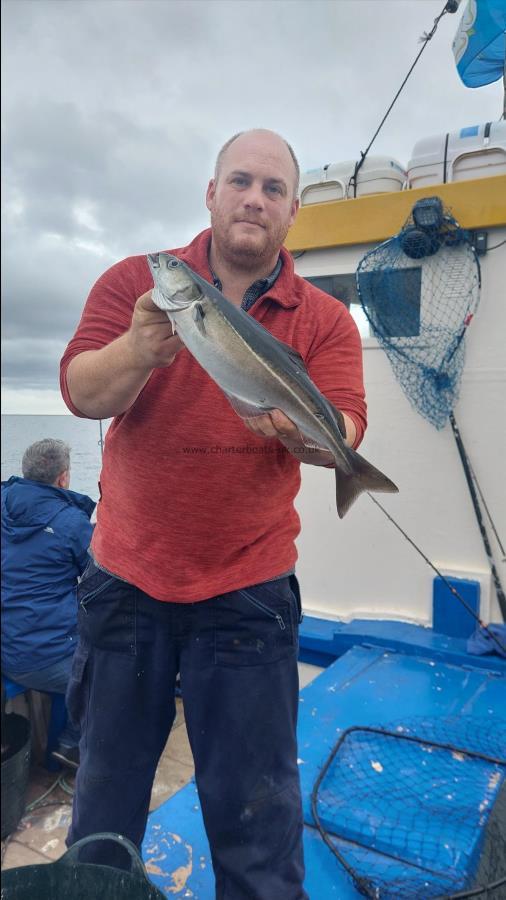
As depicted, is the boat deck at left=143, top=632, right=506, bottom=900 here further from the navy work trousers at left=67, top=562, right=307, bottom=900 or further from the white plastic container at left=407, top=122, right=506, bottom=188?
the white plastic container at left=407, top=122, right=506, bottom=188

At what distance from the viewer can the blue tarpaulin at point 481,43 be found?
12.9 feet

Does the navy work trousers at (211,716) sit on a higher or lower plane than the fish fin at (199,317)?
lower

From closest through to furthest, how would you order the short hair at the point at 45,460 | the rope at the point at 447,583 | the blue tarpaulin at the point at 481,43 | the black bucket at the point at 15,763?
the black bucket at the point at 15,763 → the blue tarpaulin at the point at 481,43 → the short hair at the point at 45,460 → the rope at the point at 447,583

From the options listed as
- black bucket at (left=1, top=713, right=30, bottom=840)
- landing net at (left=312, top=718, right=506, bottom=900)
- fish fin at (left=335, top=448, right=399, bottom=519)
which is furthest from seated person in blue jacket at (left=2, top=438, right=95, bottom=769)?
fish fin at (left=335, top=448, right=399, bottom=519)

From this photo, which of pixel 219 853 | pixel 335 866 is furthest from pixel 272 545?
pixel 335 866

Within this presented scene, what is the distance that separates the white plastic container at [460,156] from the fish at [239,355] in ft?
12.4

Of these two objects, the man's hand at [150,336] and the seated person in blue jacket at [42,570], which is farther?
the seated person in blue jacket at [42,570]

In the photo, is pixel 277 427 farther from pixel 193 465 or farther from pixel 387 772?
pixel 387 772

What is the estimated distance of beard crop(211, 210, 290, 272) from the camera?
200 centimetres

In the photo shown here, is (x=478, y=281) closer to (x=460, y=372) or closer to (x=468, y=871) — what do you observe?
(x=460, y=372)

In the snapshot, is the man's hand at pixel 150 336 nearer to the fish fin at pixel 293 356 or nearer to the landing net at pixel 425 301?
the fish fin at pixel 293 356

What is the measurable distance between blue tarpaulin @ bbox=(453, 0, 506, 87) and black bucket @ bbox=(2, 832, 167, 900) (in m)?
4.62

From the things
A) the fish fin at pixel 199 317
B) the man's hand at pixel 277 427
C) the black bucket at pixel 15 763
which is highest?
the fish fin at pixel 199 317

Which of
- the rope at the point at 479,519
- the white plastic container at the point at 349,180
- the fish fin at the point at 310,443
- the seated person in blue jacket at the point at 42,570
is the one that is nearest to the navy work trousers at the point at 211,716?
the fish fin at the point at 310,443
